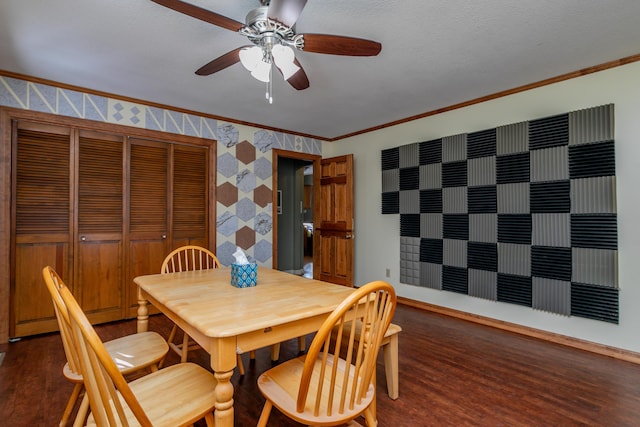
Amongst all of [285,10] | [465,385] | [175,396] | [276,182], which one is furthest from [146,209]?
[465,385]

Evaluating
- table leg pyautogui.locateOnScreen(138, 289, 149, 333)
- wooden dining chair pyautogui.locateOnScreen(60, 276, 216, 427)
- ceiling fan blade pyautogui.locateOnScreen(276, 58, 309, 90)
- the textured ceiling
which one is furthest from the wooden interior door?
wooden dining chair pyautogui.locateOnScreen(60, 276, 216, 427)

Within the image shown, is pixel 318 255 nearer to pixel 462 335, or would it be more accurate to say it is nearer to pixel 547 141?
pixel 462 335

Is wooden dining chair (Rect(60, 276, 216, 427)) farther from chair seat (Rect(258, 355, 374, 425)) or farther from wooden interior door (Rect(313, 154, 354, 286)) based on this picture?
wooden interior door (Rect(313, 154, 354, 286))

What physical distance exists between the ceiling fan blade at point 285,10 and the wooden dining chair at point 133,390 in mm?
1412

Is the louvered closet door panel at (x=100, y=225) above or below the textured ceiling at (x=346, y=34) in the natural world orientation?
below

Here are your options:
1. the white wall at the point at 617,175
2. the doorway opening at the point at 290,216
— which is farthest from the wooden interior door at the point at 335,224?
the doorway opening at the point at 290,216

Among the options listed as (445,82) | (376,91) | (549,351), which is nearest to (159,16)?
(376,91)

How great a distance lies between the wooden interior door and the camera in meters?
4.56

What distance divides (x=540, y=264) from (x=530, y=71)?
1746mm

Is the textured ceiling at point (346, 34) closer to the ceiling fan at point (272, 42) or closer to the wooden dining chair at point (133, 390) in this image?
the ceiling fan at point (272, 42)

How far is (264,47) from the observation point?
6.03ft

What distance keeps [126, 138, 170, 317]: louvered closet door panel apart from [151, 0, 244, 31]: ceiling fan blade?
2.44m

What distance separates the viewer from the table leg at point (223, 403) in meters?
1.17

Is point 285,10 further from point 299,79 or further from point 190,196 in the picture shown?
point 190,196
